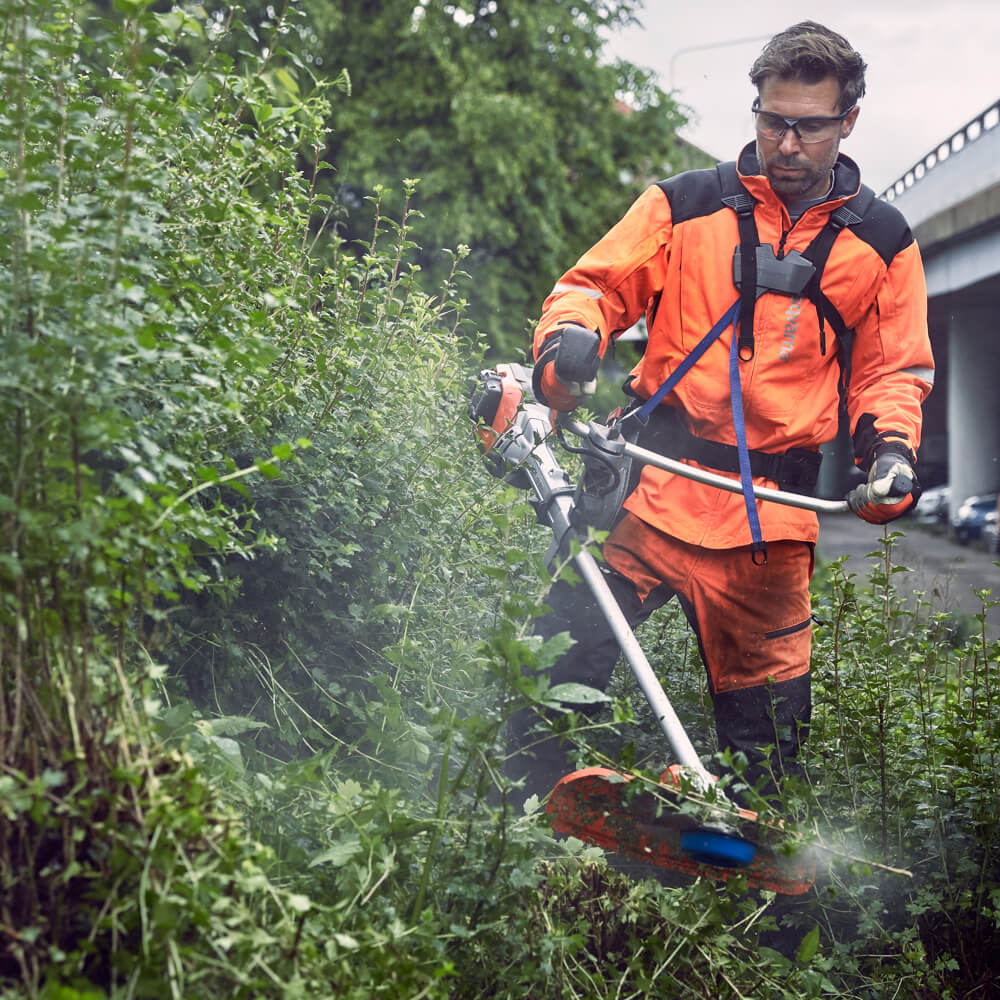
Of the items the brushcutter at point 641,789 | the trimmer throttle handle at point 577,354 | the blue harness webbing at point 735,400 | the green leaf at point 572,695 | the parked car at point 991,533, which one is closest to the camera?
the green leaf at point 572,695

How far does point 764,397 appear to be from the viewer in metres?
3.35

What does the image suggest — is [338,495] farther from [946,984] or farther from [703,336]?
[946,984]

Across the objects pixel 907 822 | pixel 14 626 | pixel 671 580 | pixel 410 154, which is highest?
pixel 410 154

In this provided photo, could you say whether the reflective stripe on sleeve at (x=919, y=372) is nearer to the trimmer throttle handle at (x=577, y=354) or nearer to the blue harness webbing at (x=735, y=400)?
the blue harness webbing at (x=735, y=400)

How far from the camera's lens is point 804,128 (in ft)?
10.8

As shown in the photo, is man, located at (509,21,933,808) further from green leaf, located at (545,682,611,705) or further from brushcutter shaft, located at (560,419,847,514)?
green leaf, located at (545,682,611,705)

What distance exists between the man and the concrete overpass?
37.0ft

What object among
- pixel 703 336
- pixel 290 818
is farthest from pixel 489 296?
pixel 290 818

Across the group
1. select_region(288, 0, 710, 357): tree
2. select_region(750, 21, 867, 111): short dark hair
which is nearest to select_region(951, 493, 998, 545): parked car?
select_region(288, 0, 710, 357): tree

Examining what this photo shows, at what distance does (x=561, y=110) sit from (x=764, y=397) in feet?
62.3

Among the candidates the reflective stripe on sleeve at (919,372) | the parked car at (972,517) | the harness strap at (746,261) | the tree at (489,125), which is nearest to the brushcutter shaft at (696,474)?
the harness strap at (746,261)

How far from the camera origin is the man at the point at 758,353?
10.9 feet

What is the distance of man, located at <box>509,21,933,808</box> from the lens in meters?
3.32

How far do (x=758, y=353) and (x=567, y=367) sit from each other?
0.62m
